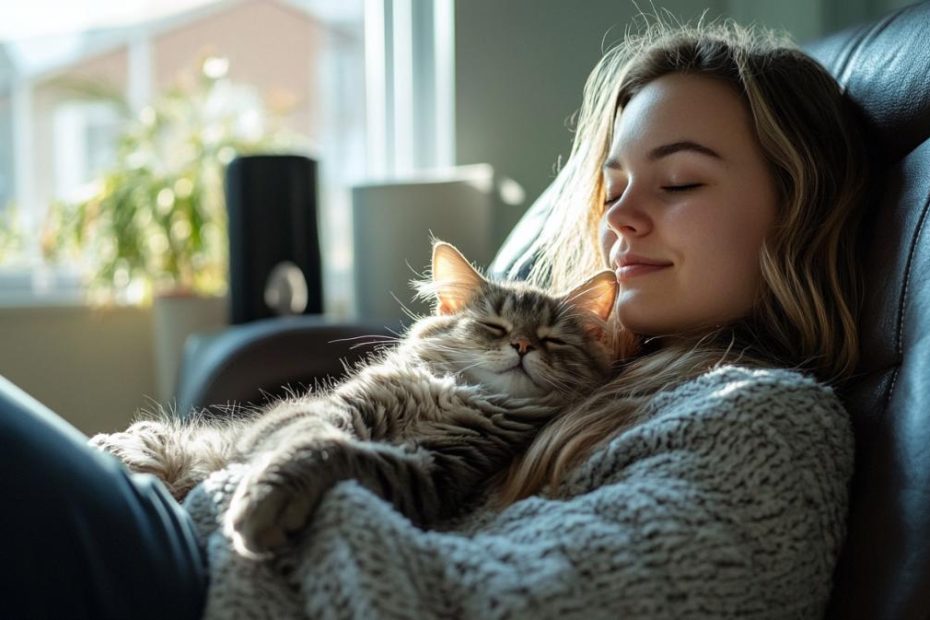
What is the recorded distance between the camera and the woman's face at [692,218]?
4.22ft

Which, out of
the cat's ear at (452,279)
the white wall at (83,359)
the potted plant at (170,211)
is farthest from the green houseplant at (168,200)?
the cat's ear at (452,279)

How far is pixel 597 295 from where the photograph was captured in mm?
1496

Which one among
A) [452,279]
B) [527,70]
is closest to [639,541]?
[452,279]

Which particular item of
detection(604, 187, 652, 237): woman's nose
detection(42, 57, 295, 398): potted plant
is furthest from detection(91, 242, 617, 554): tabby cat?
detection(42, 57, 295, 398): potted plant

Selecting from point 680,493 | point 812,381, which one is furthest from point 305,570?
point 812,381

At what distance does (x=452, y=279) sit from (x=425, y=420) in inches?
16.1

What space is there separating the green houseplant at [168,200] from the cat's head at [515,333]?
1.86 meters

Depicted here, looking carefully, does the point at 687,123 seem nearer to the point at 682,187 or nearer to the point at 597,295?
the point at 682,187

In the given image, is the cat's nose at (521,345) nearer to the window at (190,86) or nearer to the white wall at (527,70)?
the white wall at (527,70)

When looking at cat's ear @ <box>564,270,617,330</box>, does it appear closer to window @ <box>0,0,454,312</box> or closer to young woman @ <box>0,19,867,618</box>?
young woman @ <box>0,19,867,618</box>

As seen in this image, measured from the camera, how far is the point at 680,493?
918mm

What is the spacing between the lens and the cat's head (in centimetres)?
140

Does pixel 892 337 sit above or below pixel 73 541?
above

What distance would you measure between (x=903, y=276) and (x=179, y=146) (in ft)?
9.53
